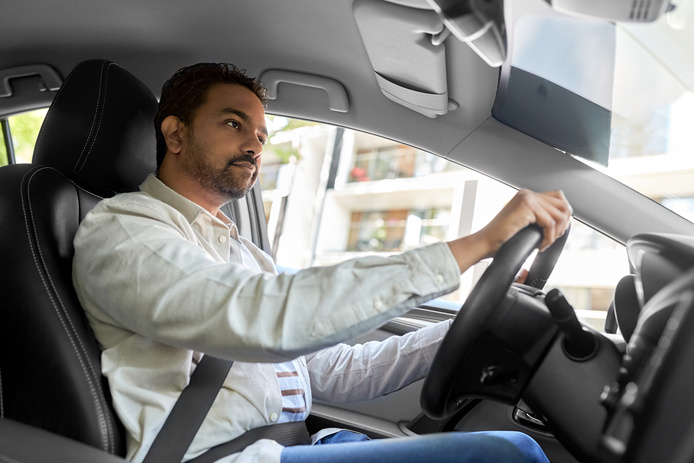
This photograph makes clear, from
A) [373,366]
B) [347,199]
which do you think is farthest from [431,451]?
[347,199]

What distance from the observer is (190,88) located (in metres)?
1.62

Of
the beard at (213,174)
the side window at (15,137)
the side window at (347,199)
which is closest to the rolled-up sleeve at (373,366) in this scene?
the beard at (213,174)

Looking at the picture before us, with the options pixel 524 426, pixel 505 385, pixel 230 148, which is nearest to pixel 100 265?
pixel 230 148

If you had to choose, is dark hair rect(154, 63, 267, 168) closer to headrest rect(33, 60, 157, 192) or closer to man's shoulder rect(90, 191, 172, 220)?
headrest rect(33, 60, 157, 192)

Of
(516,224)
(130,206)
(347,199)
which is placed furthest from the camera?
(347,199)

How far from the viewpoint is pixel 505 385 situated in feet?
3.53

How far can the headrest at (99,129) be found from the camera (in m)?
1.41

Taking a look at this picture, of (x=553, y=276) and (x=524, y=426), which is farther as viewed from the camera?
(x=524, y=426)

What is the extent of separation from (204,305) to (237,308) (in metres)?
0.06

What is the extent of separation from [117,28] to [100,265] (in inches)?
31.5

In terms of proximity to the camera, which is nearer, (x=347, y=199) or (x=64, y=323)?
(x=64, y=323)

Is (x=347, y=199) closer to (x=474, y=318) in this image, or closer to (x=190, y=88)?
(x=190, y=88)

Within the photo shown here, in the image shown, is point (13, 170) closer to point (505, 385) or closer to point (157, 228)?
point (157, 228)

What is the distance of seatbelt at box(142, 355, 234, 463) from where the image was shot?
1.12 metres
